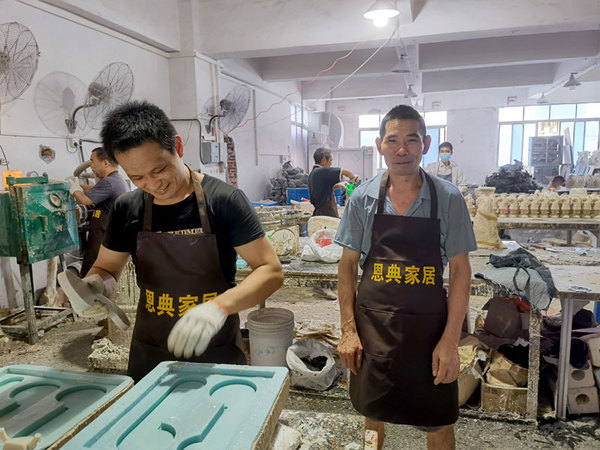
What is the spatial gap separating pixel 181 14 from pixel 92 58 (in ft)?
5.73

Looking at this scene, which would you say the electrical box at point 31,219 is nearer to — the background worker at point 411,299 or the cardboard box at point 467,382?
the background worker at point 411,299

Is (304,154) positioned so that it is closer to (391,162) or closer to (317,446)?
(391,162)

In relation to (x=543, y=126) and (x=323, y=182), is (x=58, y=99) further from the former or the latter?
(x=543, y=126)

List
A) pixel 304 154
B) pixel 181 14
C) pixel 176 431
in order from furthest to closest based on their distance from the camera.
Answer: pixel 304 154, pixel 181 14, pixel 176 431

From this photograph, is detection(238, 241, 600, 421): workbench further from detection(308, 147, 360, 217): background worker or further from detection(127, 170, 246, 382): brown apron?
detection(308, 147, 360, 217): background worker

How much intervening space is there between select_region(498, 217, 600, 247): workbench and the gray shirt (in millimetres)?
3419

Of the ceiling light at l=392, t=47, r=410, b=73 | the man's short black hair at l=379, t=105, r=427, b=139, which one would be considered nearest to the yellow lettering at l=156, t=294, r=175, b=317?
the man's short black hair at l=379, t=105, r=427, b=139

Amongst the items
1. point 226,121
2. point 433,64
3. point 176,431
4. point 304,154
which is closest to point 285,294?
point 226,121

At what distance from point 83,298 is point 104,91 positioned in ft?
12.5

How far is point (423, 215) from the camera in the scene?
178 centimetres

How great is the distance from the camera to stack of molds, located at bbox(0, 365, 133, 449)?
2.93 ft

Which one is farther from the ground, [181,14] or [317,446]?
[181,14]

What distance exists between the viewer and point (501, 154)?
13.5m

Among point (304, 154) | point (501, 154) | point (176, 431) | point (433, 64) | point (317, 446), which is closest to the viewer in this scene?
point (176, 431)
